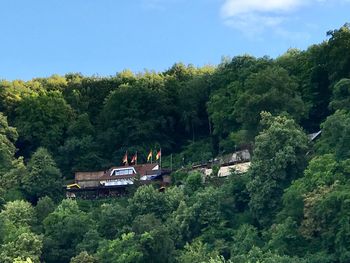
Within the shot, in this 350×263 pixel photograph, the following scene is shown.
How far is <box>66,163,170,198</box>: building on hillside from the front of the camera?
5606 centimetres

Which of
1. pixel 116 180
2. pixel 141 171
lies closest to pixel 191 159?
pixel 141 171

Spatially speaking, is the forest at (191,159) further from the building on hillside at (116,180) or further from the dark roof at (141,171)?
the dark roof at (141,171)

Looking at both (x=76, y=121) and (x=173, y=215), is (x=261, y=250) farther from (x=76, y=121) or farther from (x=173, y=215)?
(x=76, y=121)

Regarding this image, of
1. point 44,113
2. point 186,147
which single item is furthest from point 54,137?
point 186,147

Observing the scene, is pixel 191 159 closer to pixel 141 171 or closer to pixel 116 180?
pixel 141 171

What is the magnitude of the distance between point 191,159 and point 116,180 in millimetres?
6852

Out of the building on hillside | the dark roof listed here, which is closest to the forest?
the building on hillside

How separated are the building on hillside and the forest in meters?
1.60

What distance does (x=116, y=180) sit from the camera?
5778cm

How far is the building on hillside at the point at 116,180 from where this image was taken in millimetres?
56062

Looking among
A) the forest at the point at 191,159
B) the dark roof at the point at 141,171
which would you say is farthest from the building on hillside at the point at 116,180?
the forest at the point at 191,159

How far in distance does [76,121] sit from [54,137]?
2743 millimetres

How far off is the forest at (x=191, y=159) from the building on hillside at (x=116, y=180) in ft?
5.24

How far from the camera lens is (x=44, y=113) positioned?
214 feet
